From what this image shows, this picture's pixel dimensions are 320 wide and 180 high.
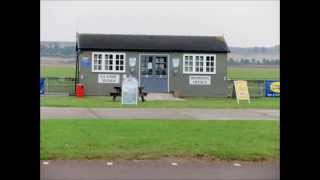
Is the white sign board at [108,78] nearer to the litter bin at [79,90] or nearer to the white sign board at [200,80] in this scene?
the litter bin at [79,90]

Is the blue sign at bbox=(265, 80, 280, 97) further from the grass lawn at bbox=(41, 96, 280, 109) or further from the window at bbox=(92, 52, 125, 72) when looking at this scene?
the window at bbox=(92, 52, 125, 72)

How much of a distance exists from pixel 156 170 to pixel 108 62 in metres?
23.0

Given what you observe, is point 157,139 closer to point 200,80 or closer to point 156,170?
point 156,170

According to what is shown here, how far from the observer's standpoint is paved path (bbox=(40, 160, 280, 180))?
29.0 feet

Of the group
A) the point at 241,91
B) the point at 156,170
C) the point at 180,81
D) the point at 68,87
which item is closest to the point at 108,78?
the point at 180,81

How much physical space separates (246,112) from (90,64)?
12.1 meters

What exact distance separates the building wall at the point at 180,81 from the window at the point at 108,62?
0.22 meters

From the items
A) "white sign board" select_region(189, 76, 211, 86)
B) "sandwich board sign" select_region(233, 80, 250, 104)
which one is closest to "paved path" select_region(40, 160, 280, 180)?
"sandwich board sign" select_region(233, 80, 250, 104)

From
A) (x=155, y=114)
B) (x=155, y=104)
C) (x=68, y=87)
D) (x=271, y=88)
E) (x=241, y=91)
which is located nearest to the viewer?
(x=155, y=114)

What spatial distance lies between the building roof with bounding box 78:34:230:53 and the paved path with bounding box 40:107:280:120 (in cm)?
1027

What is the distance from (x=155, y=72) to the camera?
32.9 metres

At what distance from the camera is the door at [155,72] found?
108 feet

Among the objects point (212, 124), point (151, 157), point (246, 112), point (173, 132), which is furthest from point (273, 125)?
point (151, 157)
